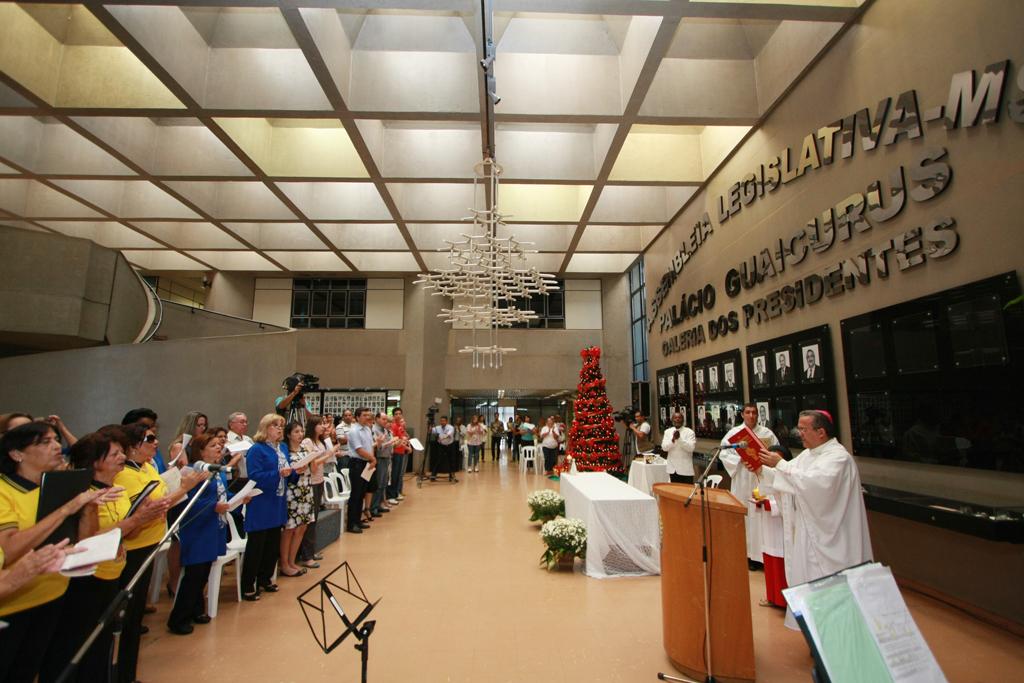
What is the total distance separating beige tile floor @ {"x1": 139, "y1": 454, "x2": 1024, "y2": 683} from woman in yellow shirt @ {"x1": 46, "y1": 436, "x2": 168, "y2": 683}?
669 mm

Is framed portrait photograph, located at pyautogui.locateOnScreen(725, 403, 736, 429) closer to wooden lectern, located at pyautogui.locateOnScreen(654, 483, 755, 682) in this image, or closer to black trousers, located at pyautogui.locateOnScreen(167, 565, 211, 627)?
wooden lectern, located at pyautogui.locateOnScreen(654, 483, 755, 682)

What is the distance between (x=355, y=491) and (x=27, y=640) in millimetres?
4971

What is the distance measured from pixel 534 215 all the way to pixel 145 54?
711cm

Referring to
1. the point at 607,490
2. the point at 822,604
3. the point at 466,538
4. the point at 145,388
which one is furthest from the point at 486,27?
the point at 145,388

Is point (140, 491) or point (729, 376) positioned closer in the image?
point (140, 491)

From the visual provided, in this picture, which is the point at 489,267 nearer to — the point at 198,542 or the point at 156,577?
the point at 198,542

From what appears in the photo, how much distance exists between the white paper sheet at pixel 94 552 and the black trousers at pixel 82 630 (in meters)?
0.77

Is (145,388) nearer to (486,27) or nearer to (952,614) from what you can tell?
(486,27)

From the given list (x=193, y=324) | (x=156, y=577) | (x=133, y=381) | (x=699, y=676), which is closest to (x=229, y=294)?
(x=193, y=324)

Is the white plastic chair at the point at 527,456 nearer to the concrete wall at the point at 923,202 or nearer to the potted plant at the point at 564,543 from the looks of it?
the concrete wall at the point at 923,202

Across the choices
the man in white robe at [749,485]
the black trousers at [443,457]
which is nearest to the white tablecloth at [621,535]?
the man in white robe at [749,485]

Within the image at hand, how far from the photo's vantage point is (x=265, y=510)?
4.26m

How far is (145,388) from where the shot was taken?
6.99 m

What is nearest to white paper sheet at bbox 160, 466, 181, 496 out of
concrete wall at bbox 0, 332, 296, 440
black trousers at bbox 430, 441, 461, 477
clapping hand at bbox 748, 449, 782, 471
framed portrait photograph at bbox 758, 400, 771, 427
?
concrete wall at bbox 0, 332, 296, 440
